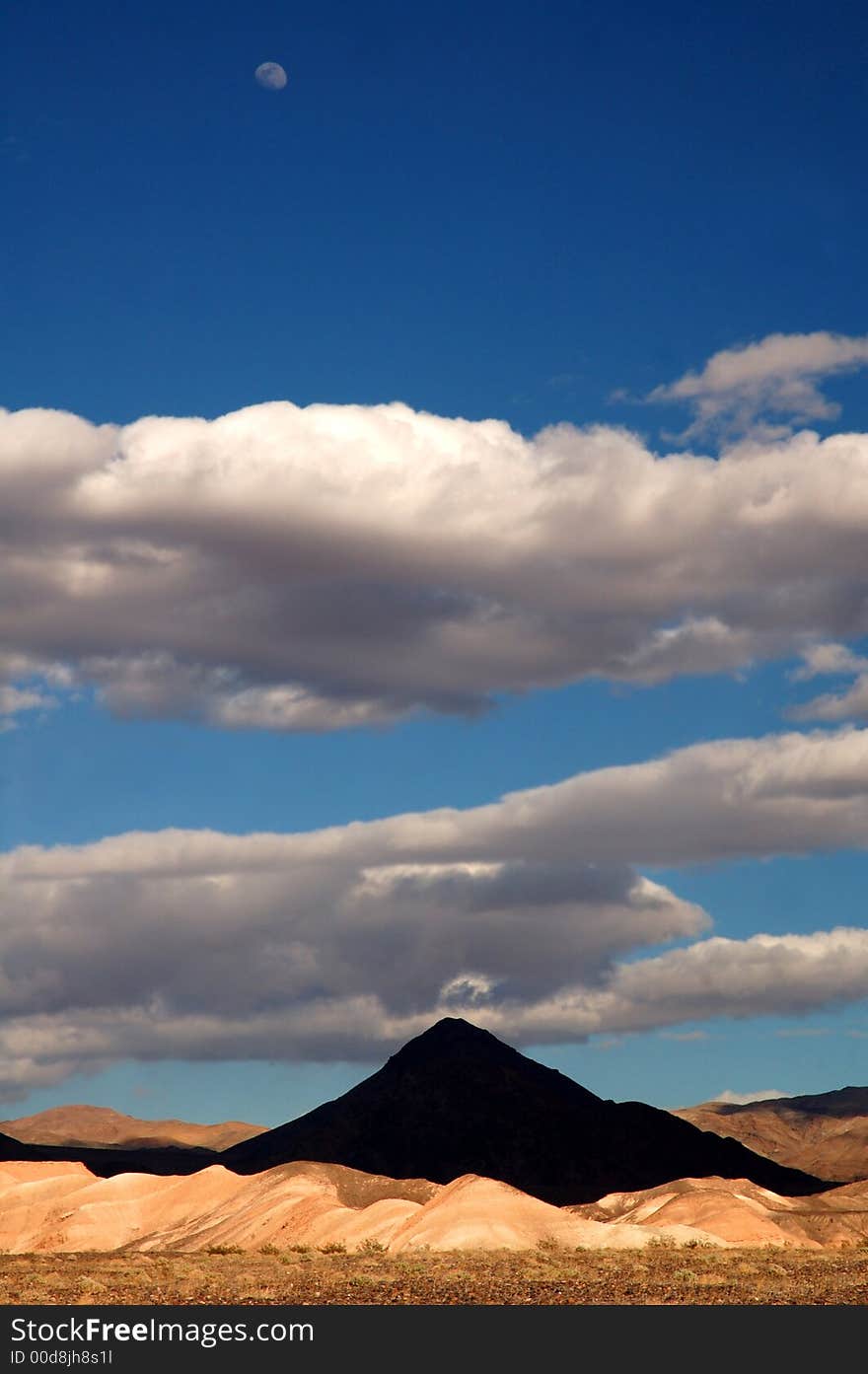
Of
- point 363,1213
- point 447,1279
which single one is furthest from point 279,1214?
point 447,1279

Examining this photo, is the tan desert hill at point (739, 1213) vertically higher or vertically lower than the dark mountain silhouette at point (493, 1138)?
lower

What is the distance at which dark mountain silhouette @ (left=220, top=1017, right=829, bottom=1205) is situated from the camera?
571 ft

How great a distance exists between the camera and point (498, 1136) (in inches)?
7052

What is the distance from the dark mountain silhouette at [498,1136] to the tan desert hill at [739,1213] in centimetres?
2525

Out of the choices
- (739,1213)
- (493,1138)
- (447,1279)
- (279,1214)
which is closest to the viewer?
(447,1279)

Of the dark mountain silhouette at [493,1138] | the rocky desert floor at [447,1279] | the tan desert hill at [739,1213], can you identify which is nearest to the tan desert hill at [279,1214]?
the tan desert hill at [739,1213]

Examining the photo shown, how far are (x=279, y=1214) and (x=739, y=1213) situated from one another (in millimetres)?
34674

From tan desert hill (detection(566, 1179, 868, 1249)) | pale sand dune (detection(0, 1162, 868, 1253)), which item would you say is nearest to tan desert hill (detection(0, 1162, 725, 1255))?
pale sand dune (detection(0, 1162, 868, 1253))

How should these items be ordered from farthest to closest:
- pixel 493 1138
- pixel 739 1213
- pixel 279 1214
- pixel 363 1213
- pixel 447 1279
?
1. pixel 493 1138
2. pixel 279 1214
3. pixel 739 1213
4. pixel 363 1213
5. pixel 447 1279

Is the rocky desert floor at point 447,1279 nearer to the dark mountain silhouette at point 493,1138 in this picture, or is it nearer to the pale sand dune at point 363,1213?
the pale sand dune at point 363,1213

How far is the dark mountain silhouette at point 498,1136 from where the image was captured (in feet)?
571

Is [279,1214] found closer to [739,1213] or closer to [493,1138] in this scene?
[739,1213]

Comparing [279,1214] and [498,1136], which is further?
[498,1136]

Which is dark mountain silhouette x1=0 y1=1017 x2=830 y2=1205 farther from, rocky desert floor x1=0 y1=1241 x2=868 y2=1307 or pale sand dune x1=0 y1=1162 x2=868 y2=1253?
rocky desert floor x1=0 y1=1241 x2=868 y2=1307
